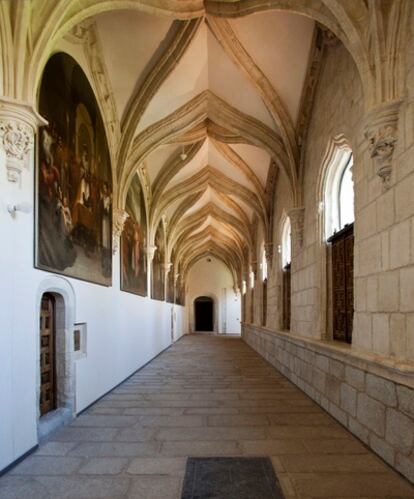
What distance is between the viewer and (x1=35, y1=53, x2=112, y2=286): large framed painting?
4.42 meters

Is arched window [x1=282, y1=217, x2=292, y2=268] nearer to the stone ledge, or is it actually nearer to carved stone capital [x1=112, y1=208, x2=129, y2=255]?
carved stone capital [x1=112, y1=208, x2=129, y2=255]

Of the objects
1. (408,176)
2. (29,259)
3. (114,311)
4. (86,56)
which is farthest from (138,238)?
(408,176)

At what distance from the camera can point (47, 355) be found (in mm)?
4816

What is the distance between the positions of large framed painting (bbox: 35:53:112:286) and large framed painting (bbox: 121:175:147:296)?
1.39 metres

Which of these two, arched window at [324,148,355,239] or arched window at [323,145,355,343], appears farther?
arched window at [324,148,355,239]

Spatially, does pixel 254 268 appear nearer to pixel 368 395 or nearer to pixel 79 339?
pixel 79 339

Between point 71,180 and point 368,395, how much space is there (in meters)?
4.08

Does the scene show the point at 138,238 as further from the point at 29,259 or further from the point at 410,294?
the point at 410,294

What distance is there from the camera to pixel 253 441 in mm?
4203

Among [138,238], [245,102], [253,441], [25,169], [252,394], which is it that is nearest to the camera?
[25,169]

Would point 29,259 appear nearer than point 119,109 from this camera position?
Yes

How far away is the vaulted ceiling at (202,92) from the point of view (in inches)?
248

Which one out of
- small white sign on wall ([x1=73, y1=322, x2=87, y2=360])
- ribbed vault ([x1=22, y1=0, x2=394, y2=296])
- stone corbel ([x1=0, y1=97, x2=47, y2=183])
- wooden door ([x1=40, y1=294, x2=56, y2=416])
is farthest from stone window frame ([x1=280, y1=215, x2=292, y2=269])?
stone corbel ([x1=0, y1=97, x2=47, y2=183])

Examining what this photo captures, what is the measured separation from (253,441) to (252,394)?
7.86 ft
